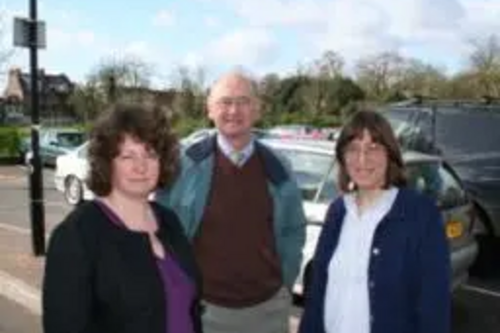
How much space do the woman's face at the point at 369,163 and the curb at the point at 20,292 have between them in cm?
502

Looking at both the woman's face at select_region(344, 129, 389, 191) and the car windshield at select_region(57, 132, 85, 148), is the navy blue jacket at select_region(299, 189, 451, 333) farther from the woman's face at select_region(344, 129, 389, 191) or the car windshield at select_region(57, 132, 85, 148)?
the car windshield at select_region(57, 132, 85, 148)

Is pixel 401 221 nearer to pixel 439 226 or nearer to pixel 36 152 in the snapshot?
pixel 439 226

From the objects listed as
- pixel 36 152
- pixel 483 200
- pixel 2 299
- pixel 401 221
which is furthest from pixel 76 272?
pixel 483 200

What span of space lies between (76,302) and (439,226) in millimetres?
1395

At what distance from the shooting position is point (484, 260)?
1039 cm

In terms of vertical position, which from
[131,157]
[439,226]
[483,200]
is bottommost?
[483,200]

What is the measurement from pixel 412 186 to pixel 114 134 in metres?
4.92

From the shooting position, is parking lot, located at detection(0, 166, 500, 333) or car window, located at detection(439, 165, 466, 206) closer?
parking lot, located at detection(0, 166, 500, 333)

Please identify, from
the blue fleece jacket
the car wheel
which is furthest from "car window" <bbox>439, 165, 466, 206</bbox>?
the car wheel

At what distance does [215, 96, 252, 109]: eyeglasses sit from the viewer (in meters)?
3.73

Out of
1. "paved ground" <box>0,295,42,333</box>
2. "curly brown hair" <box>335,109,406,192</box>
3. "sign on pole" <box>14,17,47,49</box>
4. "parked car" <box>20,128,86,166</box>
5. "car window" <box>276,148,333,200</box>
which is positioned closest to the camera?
"curly brown hair" <box>335,109,406,192</box>

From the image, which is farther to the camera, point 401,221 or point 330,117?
point 330,117

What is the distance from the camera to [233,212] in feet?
12.2

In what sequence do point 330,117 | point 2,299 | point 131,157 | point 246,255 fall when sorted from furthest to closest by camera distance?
point 330,117
point 2,299
point 246,255
point 131,157
